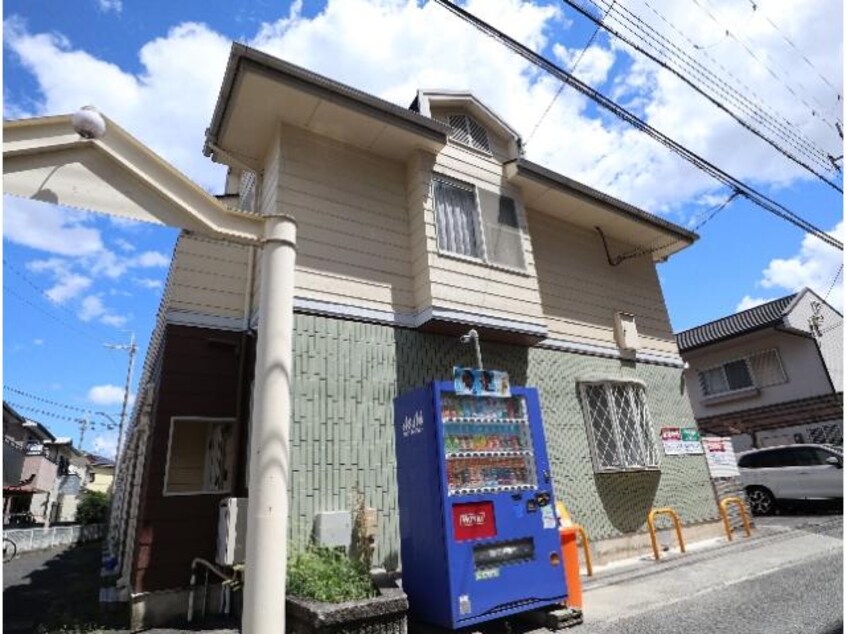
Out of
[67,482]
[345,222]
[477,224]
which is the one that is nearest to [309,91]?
[345,222]

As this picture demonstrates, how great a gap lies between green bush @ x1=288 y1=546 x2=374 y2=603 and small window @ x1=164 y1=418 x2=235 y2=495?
2.47 m

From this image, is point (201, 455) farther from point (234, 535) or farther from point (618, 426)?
point (618, 426)

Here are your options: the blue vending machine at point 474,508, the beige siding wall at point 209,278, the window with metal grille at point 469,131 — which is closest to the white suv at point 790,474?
the blue vending machine at point 474,508

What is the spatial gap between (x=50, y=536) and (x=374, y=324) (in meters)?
21.9

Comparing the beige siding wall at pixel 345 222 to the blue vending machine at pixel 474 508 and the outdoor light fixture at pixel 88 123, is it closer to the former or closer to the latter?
the blue vending machine at pixel 474 508

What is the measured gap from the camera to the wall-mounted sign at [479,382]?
5.77 m

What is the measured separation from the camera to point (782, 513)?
13789 millimetres

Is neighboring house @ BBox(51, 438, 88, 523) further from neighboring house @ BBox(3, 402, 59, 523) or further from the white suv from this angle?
the white suv

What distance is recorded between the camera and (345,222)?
8273mm

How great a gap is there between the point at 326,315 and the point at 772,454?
1338 cm

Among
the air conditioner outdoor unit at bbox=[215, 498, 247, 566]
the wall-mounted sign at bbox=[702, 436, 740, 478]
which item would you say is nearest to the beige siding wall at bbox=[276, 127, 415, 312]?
the air conditioner outdoor unit at bbox=[215, 498, 247, 566]

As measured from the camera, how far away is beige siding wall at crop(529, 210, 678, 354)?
10656 mm

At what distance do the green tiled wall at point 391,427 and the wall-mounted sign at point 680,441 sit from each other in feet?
0.49

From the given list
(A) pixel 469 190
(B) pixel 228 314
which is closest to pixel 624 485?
(A) pixel 469 190
